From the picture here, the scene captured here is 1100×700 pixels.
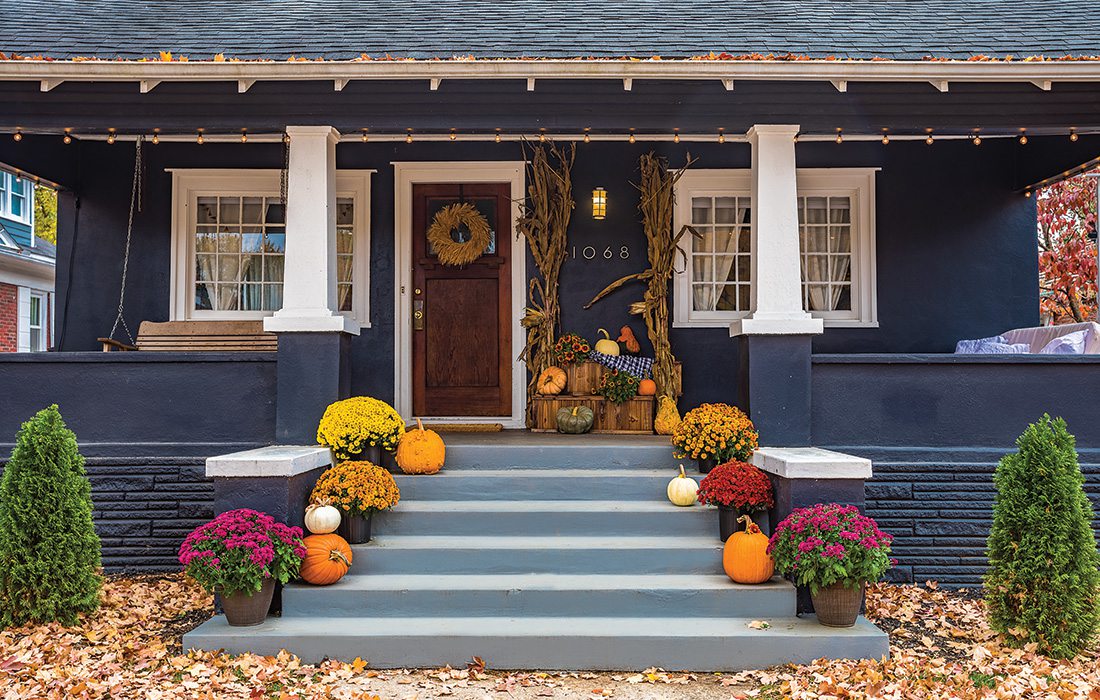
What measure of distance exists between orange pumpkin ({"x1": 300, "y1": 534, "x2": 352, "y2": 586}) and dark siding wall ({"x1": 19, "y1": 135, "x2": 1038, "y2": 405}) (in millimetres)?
2880

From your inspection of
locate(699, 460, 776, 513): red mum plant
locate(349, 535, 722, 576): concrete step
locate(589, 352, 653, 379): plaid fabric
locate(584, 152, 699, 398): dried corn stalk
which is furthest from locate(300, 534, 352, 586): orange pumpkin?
locate(584, 152, 699, 398): dried corn stalk

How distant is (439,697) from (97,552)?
2292 millimetres

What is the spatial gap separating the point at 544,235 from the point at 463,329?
1.07 metres

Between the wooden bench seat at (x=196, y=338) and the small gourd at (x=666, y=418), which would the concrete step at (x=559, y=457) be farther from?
the wooden bench seat at (x=196, y=338)

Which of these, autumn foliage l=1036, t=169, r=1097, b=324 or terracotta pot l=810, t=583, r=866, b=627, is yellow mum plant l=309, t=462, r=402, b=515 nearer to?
terracotta pot l=810, t=583, r=866, b=627

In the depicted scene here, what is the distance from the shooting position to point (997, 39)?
5.86m

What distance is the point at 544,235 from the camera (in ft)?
24.4

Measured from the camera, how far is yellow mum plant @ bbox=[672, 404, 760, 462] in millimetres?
5566

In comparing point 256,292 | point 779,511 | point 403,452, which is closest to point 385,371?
point 256,292

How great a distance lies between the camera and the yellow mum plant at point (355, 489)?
496cm

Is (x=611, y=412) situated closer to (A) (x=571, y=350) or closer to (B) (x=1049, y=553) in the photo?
(A) (x=571, y=350)

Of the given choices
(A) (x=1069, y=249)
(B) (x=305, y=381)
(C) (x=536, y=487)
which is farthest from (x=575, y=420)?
(A) (x=1069, y=249)

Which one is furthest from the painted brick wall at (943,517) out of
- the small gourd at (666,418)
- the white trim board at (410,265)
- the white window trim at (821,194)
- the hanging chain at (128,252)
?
the hanging chain at (128,252)

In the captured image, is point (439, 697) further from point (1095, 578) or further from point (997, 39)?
point (997, 39)
